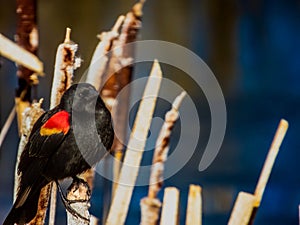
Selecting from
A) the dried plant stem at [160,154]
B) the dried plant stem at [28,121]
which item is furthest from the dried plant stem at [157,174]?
the dried plant stem at [28,121]

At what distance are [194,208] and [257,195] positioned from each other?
0.20m

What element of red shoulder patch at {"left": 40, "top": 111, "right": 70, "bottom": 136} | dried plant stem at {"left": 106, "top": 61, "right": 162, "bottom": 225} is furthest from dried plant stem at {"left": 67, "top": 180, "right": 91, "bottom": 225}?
dried plant stem at {"left": 106, "top": 61, "right": 162, "bottom": 225}

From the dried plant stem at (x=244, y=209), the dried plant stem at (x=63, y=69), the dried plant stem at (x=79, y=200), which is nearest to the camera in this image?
the dried plant stem at (x=79, y=200)

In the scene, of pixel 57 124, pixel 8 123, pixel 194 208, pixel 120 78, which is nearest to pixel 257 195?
pixel 194 208

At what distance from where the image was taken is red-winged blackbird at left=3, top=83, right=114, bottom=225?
135 centimetres

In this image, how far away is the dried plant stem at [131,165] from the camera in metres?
1.64

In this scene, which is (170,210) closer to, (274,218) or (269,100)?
(274,218)

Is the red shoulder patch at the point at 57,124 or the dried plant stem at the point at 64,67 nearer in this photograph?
the red shoulder patch at the point at 57,124

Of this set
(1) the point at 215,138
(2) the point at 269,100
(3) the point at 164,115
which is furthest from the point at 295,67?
(3) the point at 164,115

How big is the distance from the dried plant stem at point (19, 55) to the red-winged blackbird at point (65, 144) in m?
0.32

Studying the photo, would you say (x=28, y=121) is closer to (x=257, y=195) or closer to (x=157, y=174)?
(x=157, y=174)

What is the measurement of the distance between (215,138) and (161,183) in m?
0.22

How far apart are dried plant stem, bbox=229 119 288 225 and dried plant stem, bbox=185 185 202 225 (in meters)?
0.10

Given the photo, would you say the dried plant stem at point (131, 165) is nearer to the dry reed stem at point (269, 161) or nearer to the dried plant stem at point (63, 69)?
the dried plant stem at point (63, 69)
